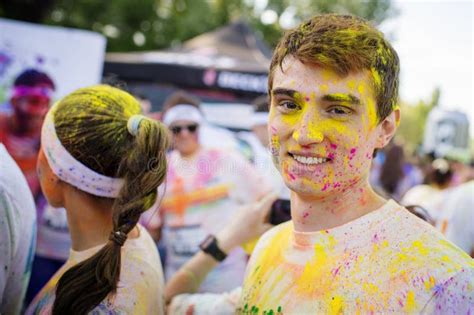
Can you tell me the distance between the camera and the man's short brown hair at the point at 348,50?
4.39 ft

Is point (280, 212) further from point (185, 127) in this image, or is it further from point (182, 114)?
point (182, 114)

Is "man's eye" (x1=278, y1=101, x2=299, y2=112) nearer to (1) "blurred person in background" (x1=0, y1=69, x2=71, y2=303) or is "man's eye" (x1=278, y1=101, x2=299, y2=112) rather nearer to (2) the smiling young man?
(2) the smiling young man

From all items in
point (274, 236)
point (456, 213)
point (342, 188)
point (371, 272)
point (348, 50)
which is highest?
point (348, 50)

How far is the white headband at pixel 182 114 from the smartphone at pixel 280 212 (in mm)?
1861

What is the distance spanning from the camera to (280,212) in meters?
2.18

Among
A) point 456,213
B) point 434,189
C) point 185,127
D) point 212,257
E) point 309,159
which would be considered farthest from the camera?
point 434,189

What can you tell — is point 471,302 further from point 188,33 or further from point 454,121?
point 188,33

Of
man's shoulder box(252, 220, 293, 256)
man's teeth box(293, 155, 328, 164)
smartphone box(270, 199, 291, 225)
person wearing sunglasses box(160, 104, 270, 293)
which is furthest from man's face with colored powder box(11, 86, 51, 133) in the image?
man's teeth box(293, 155, 328, 164)

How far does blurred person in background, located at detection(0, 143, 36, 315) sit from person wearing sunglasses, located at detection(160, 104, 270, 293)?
4.89 feet

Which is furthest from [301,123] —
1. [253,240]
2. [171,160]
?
[171,160]

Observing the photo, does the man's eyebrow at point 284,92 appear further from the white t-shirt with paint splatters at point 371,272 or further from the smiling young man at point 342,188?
the white t-shirt with paint splatters at point 371,272

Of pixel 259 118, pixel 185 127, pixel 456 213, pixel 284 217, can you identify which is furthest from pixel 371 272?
pixel 259 118

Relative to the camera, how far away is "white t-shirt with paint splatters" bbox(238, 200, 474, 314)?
1.20 meters

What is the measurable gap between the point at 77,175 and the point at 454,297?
120 centimetres
